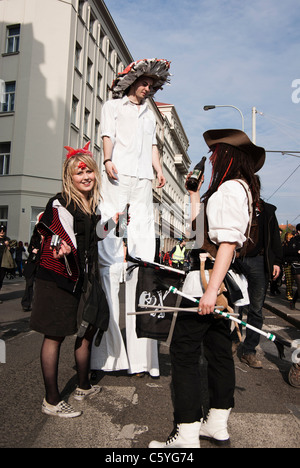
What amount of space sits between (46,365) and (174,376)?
921 mm

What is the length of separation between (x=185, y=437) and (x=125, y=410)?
729 millimetres

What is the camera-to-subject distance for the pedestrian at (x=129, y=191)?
139 inches

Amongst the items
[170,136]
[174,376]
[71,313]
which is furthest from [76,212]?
[170,136]

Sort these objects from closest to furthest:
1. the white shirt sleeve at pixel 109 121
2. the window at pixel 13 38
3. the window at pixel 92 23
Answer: the white shirt sleeve at pixel 109 121 → the window at pixel 13 38 → the window at pixel 92 23

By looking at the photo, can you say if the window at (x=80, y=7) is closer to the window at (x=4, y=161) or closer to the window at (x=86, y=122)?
the window at (x=86, y=122)

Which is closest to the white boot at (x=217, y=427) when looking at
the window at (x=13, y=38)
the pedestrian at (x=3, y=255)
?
the pedestrian at (x=3, y=255)

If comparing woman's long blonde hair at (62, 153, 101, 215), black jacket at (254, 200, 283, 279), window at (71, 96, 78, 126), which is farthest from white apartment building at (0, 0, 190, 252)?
woman's long blonde hair at (62, 153, 101, 215)

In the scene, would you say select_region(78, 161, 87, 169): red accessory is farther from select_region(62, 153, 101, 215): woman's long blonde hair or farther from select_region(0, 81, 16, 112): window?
select_region(0, 81, 16, 112): window

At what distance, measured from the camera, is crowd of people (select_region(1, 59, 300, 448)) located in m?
2.28

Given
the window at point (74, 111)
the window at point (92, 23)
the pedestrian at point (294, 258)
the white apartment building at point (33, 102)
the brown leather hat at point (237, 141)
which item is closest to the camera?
the brown leather hat at point (237, 141)

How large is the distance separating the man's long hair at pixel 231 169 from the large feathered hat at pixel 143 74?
5.06 feet

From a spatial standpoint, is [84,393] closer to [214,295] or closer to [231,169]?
[214,295]
